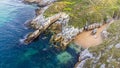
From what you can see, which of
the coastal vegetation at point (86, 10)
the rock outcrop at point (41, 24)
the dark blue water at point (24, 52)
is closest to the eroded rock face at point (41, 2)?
the coastal vegetation at point (86, 10)

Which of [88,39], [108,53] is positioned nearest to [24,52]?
[88,39]

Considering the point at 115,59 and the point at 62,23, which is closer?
the point at 115,59

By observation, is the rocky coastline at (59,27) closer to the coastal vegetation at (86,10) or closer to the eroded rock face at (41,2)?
the coastal vegetation at (86,10)

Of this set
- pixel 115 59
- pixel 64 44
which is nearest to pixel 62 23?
pixel 64 44

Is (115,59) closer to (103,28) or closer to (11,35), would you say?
(103,28)

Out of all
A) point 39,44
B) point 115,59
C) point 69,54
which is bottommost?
point 115,59

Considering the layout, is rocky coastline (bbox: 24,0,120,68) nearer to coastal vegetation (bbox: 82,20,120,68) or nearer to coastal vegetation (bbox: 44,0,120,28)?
coastal vegetation (bbox: 44,0,120,28)

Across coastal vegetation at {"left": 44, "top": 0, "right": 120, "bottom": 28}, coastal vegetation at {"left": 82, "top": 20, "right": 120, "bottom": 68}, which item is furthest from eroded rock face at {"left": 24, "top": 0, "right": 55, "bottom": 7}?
coastal vegetation at {"left": 82, "top": 20, "right": 120, "bottom": 68}
